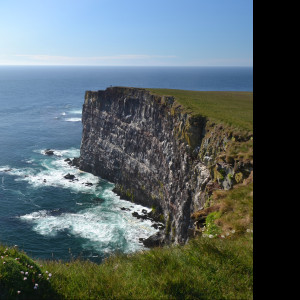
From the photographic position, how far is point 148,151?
50938 mm

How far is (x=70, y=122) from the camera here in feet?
359

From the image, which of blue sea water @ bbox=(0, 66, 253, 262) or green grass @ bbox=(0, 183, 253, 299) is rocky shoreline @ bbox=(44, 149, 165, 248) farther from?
green grass @ bbox=(0, 183, 253, 299)

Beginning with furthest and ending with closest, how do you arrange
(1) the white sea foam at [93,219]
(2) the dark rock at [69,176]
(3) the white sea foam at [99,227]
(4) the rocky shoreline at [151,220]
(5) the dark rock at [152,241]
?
1. (2) the dark rock at [69,176]
2. (1) the white sea foam at [93,219]
3. (3) the white sea foam at [99,227]
4. (4) the rocky shoreline at [151,220]
5. (5) the dark rock at [152,241]

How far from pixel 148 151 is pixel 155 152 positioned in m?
2.60

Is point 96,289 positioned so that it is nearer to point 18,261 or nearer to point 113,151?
point 18,261

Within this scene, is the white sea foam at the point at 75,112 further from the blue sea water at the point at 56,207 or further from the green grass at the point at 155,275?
the green grass at the point at 155,275

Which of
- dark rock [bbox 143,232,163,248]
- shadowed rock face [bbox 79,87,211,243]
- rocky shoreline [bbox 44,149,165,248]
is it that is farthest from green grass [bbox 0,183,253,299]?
dark rock [bbox 143,232,163,248]

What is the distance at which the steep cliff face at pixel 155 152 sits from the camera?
1148 inches

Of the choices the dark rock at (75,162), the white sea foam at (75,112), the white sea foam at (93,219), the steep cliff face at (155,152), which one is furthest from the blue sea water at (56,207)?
the white sea foam at (75,112)

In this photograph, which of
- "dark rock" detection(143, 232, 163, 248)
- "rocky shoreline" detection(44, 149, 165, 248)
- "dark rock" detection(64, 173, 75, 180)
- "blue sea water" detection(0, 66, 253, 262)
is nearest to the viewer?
"blue sea water" detection(0, 66, 253, 262)

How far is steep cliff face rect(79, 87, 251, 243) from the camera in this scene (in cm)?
2916

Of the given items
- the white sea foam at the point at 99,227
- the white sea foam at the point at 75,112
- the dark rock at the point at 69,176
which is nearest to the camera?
the white sea foam at the point at 99,227
